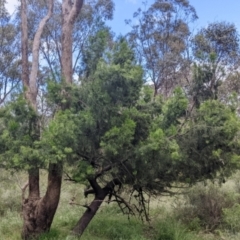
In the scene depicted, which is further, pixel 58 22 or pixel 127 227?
pixel 58 22

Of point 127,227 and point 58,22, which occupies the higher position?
point 58,22

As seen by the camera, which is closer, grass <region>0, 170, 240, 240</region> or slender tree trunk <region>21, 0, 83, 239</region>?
slender tree trunk <region>21, 0, 83, 239</region>

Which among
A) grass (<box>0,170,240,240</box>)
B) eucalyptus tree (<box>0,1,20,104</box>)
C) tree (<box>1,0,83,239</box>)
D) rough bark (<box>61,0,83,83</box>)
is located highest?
eucalyptus tree (<box>0,1,20,104</box>)

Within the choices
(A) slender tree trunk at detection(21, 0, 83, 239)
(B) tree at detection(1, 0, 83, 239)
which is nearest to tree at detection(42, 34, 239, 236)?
(B) tree at detection(1, 0, 83, 239)

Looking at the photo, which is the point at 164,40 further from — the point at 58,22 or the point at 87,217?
the point at 87,217

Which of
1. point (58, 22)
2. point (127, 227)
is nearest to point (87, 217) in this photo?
point (127, 227)

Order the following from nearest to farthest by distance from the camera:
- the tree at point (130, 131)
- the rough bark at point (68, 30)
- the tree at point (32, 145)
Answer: the tree at point (130, 131) < the tree at point (32, 145) < the rough bark at point (68, 30)

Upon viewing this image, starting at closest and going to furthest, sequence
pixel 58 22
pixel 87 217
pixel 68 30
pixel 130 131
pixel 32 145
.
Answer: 1. pixel 130 131
2. pixel 32 145
3. pixel 87 217
4. pixel 68 30
5. pixel 58 22

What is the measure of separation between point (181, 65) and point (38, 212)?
15.2 m

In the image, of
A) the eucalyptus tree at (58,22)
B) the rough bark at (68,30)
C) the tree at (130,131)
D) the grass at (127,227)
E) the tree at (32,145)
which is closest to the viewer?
the tree at (130,131)

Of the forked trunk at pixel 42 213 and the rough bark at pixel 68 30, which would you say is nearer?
the forked trunk at pixel 42 213

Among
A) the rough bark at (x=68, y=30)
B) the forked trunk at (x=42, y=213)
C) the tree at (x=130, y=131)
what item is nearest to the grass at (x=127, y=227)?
the forked trunk at (x=42, y=213)

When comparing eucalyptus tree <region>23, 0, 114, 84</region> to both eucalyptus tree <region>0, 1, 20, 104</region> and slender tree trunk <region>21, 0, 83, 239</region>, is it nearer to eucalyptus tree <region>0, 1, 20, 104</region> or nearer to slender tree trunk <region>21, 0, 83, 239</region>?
eucalyptus tree <region>0, 1, 20, 104</region>

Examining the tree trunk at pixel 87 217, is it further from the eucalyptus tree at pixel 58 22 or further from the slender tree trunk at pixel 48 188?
the eucalyptus tree at pixel 58 22
